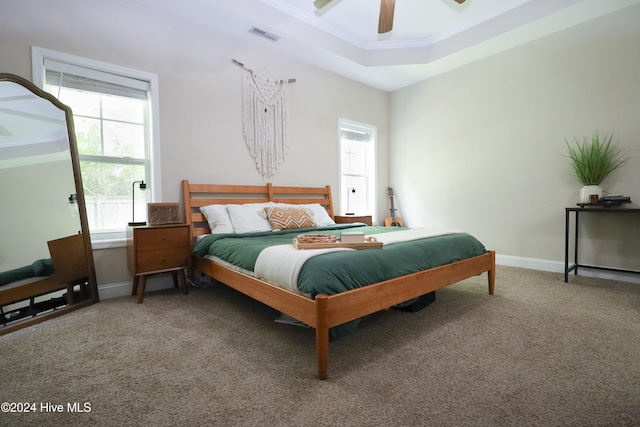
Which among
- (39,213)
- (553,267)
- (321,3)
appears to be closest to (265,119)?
(321,3)

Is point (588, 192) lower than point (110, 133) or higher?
lower

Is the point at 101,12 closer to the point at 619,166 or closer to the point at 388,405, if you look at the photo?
the point at 388,405

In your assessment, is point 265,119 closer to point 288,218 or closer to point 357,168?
point 288,218

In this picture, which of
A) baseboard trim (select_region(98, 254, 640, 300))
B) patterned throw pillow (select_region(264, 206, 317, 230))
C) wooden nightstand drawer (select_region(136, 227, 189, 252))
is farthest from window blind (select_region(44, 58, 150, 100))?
baseboard trim (select_region(98, 254, 640, 300))

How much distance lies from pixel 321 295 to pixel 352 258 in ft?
1.12

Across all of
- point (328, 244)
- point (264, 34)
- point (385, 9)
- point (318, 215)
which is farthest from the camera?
point (318, 215)

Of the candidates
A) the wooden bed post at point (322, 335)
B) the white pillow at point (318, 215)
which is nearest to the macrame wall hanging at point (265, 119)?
the white pillow at point (318, 215)

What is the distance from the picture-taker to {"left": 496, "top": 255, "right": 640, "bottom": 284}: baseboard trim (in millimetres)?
3079

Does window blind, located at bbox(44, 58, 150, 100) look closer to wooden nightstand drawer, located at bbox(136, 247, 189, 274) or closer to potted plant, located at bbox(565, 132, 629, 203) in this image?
wooden nightstand drawer, located at bbox(136, 247, 189, 274)

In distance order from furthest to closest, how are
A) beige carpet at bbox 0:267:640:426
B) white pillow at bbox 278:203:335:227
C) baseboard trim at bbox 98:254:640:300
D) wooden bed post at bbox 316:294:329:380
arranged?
1. white pillow at bbox 278:203:335:227
2. baseboard trim at bbox 98:254:640:300
3. wooden bed post at bbox 316:294:329:380
4. beige carpet at bbox 0:267:640:426

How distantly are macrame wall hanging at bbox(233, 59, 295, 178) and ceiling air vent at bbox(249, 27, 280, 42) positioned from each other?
380 millimetres

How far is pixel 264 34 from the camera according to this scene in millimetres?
3451

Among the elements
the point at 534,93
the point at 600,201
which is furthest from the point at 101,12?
the point at 600,201

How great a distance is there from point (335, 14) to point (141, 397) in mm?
3967
